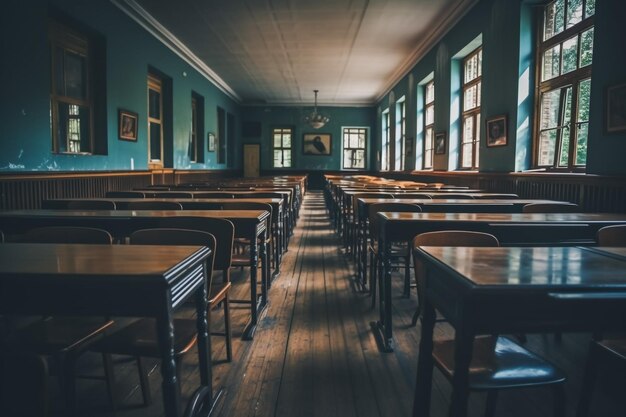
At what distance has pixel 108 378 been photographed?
6.34 feet

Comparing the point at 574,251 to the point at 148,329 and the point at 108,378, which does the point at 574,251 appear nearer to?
the point at 148,329

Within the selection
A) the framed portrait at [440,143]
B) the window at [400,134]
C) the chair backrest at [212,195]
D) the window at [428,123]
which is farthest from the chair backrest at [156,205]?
the window at [400,134]

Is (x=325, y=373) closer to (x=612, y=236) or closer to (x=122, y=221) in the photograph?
(x=612, y=236)

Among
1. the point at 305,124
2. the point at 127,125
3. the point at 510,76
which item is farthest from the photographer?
the point at 305,124

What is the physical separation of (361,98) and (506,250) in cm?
1635

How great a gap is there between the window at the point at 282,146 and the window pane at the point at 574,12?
14.2 meters

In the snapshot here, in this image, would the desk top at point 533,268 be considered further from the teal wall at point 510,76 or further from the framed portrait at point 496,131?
the framed portrait at point 496,131

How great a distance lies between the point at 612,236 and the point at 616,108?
2672mm

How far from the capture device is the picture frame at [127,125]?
7.44m

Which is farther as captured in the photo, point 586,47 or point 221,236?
point 586,47

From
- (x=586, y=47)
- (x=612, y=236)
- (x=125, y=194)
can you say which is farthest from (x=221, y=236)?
(x=586, y=47)

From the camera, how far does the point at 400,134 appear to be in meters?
13.9

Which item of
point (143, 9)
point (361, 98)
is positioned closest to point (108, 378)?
point (143, 9)

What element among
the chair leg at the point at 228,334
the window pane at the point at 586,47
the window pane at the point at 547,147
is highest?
the window pane at the point at 586,47
